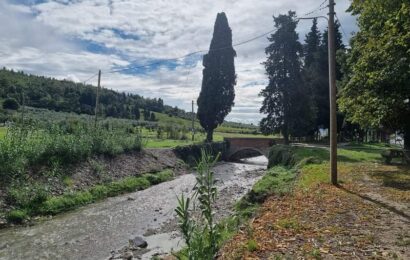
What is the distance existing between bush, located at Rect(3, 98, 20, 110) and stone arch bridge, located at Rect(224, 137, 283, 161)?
47986 mm

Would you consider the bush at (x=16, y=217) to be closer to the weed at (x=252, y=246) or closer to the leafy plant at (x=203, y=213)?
the weed at (x=252, y=246)

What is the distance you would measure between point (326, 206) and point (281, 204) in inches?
62.2

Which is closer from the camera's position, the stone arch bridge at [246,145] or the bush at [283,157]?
the bush at [283,157]

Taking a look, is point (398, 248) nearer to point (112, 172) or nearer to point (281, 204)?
point (281, 204)

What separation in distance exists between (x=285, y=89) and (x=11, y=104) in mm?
60245

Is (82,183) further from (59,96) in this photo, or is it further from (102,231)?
(59,96)

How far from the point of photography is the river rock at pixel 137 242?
39.8ft

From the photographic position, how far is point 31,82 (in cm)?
10656

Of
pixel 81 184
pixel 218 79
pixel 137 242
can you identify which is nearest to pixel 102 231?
pixel 137 242

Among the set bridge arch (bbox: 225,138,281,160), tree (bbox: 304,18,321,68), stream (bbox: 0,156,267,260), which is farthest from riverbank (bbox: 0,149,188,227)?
tree (bbox: 304,18,321,68)

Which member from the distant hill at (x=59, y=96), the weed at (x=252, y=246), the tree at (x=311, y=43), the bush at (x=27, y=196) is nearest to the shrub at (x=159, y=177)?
the bush at (x=27, y=196)

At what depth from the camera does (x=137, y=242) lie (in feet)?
40.5

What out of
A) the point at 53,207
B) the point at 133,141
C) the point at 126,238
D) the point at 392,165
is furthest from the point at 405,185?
the point at 133,141

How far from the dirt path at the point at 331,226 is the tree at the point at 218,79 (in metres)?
32.4
